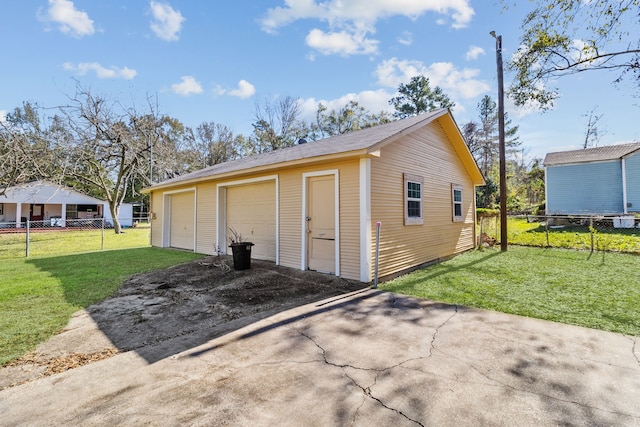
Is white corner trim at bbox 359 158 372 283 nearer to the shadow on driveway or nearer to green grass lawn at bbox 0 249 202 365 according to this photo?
the shadow on driveway

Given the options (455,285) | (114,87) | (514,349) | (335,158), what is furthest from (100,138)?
(514,349)

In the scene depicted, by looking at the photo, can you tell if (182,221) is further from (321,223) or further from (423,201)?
(423,201)

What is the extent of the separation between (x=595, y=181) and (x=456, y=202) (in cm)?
1368

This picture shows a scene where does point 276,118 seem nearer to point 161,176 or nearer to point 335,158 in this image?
point 161,176

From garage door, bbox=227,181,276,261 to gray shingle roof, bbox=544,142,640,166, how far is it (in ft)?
62.6

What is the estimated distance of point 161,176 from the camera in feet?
80.2

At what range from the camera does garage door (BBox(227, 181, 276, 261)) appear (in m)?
8.21

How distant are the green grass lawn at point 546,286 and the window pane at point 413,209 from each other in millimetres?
1411

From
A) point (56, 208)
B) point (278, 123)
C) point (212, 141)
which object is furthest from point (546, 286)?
point (56, 208)

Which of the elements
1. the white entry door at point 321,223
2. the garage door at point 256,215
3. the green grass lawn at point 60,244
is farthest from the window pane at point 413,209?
the green grass lawn at point 60,244

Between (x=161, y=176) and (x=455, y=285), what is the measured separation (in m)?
25.0

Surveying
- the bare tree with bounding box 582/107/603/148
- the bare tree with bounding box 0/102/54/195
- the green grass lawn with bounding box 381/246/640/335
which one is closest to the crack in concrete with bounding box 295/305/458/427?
the green grass lawn with bounding box 381/246/640/335

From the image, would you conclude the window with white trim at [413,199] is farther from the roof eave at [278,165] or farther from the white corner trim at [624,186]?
the white corner trim at [624,186]

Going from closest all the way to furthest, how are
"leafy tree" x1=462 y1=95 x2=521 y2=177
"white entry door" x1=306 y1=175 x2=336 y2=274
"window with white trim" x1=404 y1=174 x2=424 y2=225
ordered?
"white entry door" x1=306 y1=175 x2=336 y2=274
"window with white trim" x1=404 y1=174 x2=424 y2=225
"leafy tree" x1=462 y1=95 x2=521 y2=177
